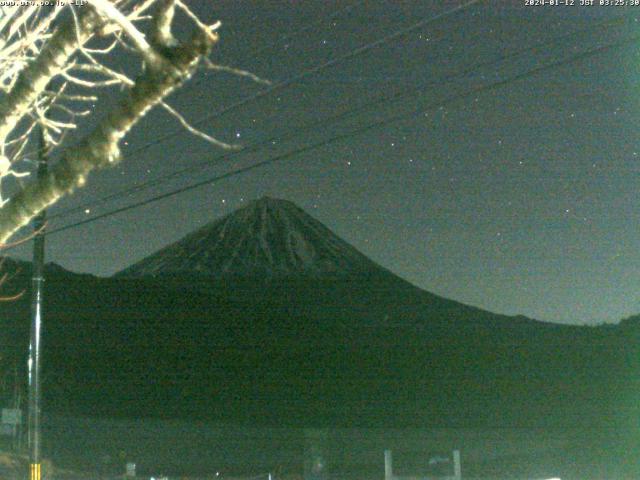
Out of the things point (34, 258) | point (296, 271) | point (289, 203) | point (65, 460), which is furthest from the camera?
point (289, 203)

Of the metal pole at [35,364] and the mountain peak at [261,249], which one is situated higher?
the mountain peak at [261,249]

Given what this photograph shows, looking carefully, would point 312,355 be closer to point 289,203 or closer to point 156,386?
point 156,386

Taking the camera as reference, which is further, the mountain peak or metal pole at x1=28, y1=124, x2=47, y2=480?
the mountain peak

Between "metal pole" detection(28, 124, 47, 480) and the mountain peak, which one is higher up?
the mountain peak

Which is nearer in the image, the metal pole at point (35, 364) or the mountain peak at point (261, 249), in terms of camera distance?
the metal pole at point (35, 364)

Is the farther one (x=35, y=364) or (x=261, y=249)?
(x=261, y=249)

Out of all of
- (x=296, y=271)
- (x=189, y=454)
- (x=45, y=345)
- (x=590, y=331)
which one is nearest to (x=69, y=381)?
(x=45, y=345)

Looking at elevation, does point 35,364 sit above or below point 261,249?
below

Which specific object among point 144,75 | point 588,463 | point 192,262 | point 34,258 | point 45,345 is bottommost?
point 588,463
